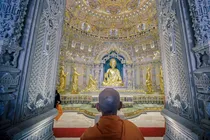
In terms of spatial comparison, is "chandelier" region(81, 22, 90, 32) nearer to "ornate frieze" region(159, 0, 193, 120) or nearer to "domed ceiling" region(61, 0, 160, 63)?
"domed ceiling" region(61, 0, 160, 63)

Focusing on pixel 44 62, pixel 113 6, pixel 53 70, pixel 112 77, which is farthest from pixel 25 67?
pixel 113 6

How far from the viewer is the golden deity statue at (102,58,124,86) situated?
32.0ft

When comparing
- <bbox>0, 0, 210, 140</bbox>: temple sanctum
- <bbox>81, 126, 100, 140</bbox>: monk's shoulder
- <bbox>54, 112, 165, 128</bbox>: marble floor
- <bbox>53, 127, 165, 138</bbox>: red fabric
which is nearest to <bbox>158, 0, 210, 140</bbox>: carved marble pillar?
<bbox>0, 0, 210, 140</bbox>: temple sanctum

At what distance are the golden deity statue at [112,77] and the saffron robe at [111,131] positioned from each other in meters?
8.80

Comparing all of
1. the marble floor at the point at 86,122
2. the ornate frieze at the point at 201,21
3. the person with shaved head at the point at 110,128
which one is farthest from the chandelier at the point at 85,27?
the person with shaved head at the point at 110,128

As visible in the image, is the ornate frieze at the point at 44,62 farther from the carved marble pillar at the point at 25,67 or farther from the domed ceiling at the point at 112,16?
the domed ceiling at the point at 112,16

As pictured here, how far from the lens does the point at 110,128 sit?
2.74ft

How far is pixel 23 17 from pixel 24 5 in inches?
7.4

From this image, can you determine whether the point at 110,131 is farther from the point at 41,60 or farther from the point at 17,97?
the point at 41,60

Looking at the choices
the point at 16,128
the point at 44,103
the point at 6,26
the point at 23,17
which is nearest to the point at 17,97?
the point at 16,128

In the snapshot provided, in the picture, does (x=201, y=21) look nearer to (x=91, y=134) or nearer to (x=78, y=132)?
(x=91, y=134)

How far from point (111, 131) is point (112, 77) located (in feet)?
30.4

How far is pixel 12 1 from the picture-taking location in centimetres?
133

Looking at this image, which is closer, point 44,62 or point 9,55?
point 9,55
